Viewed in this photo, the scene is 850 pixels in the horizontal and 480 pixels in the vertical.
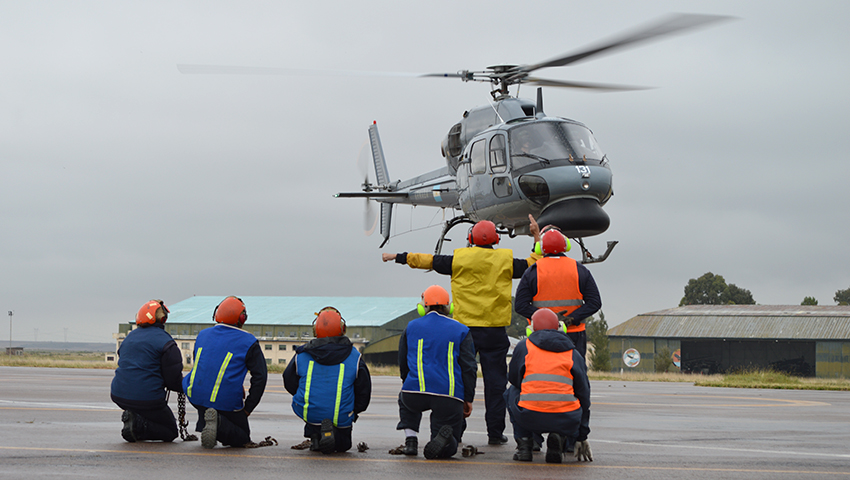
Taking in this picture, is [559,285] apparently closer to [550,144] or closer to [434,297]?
[434,297]

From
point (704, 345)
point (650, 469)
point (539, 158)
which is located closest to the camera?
point (650, 469)

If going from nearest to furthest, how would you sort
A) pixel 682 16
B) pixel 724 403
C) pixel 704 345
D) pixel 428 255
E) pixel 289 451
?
pixel 289 451, pixel 428 255, pixel 682 16, pixel 724 403, pixel 704 345

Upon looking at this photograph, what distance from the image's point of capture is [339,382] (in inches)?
305

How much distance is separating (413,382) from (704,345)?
2330 inches

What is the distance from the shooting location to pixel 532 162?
58.5ft

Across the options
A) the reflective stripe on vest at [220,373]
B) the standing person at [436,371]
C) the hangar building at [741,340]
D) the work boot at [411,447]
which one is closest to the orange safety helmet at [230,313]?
the reflective stripe on vest at [220,373]

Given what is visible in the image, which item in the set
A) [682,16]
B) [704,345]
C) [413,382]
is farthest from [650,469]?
[704,345]

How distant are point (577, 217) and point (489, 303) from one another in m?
8.89

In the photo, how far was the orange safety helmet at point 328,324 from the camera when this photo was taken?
25.8 feet

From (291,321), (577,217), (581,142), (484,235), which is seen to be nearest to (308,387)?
(484,235)

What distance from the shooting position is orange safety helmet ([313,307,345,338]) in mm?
7867

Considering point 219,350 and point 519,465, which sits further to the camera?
point 219,350

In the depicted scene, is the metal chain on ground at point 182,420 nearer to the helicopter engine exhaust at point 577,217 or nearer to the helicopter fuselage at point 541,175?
the helicopter engine exhaust at point 577,217

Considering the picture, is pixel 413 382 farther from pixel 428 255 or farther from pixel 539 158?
pixel 539 158
